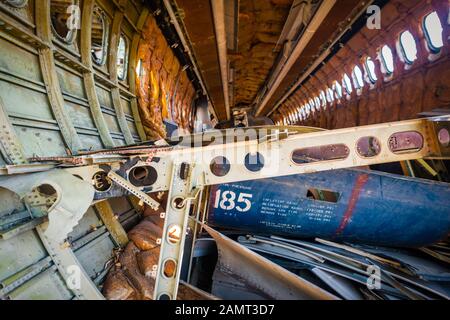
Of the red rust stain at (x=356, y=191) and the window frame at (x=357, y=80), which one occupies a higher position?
the window frame at (x=357, y=80)

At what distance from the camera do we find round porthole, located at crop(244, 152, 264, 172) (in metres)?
2.77

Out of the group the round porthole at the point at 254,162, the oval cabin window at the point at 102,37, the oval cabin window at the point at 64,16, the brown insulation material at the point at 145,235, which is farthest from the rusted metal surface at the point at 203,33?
the brown insulation material at the point at 145,235

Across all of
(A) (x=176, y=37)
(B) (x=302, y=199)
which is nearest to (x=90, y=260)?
(B) (x=302, y=199)

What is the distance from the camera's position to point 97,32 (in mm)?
7250

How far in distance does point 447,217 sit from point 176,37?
8211 millimetres

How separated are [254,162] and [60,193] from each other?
2.01m

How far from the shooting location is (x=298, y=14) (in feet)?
23.0

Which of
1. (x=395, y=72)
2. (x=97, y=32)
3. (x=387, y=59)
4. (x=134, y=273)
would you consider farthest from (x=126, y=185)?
(x=387, y=59)

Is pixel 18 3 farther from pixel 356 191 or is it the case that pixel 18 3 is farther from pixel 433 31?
pixel 433 31

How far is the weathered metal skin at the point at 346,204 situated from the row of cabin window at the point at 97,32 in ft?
15.4

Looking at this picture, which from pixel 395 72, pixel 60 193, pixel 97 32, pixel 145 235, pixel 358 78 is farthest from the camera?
pixel 358 78

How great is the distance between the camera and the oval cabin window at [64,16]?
4777 millimetres

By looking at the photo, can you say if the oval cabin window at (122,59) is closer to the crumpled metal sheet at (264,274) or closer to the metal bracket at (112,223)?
the metal bracket at (112,223)

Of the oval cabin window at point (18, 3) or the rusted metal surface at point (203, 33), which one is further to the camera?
the rusted metal surface at point (203, 33)
